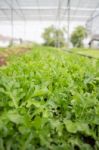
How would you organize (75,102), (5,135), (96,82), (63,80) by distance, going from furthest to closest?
1. (96,82)
2. (63,80)
3. (75,102)
4. (5,135)

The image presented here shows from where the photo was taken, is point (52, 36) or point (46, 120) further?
point (52, 36)

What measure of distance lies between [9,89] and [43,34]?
84.6 ft

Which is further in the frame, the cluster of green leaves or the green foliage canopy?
the green foliage canopy

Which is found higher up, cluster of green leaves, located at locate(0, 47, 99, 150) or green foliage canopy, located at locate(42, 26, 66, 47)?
green foliage canopy, located at locate(42, 26, 66, 47)

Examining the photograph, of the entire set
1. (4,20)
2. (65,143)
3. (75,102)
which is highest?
(4,20)

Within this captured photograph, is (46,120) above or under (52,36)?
under

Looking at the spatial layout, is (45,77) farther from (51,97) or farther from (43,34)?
(43,34)

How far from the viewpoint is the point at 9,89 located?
143 cm

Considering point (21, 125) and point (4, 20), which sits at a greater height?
point (4, 20)

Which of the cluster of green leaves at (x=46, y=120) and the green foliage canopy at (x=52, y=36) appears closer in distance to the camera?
the cluster of green leaves at (x=46, y=120)

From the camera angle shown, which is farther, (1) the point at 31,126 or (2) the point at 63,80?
(2) the point at 63,80

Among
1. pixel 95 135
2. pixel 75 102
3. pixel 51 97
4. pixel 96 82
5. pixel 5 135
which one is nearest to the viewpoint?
pixel 5 135

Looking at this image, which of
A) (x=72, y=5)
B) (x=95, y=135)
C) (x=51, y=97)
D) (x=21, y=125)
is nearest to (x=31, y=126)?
(x=21, y=125)

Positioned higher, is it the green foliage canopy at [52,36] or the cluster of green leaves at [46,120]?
the green foliage canopy at [52,36]
